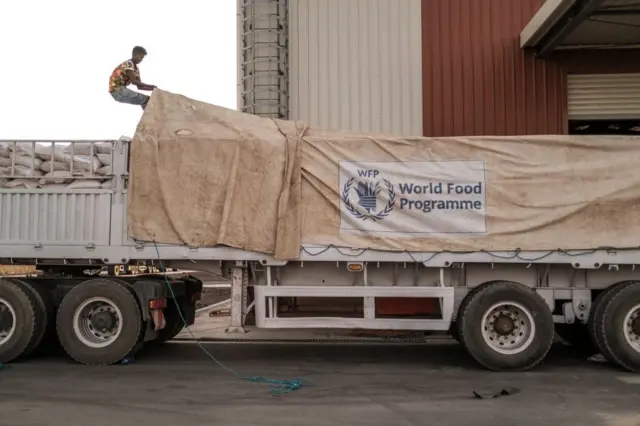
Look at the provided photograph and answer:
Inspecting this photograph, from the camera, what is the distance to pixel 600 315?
26.0ft

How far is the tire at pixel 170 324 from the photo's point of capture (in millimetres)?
9305

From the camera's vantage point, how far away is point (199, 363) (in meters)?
8.62

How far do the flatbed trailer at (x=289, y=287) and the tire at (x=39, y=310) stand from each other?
2 centimetres

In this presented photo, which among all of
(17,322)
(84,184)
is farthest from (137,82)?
(17,322)

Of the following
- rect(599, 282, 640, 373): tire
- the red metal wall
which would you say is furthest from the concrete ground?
the red metal wall

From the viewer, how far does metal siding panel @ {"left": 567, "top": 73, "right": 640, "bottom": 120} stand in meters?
12.5

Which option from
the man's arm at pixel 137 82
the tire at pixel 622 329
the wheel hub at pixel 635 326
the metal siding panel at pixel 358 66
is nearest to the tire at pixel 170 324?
the man's arm at pixel 137 82

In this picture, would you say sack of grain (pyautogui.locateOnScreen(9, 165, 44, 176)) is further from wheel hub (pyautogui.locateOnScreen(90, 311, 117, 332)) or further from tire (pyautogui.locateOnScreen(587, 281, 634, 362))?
tire (pyautogui.locateOnScreen(587, 281, 634, 362))

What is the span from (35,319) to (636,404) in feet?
24.9

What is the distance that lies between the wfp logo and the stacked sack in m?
3.37

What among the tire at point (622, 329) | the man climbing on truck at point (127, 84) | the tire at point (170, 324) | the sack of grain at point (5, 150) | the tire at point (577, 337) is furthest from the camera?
the man climbing on truck at point (127, 84)

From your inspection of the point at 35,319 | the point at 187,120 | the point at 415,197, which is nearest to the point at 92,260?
the point at 35,319

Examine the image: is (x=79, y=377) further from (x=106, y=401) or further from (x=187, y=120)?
(x=187, y=120)

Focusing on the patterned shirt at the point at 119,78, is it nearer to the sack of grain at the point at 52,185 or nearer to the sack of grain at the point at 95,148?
the sack of grain at the point at 95,148
